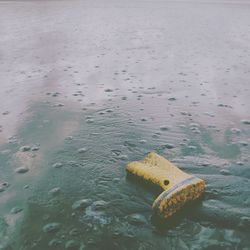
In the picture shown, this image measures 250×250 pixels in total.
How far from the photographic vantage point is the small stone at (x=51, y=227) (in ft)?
9.07

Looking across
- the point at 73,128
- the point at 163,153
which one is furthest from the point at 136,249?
the point at 73,128

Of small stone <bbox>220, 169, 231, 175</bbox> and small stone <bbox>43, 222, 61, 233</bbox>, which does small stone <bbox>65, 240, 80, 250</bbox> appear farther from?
small stone <bbox>220, 169, 231, 175</bbox>

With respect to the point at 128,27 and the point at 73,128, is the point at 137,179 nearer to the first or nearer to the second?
the point at 73,128

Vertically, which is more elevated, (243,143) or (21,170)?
(21,170)

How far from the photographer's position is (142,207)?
2.98m

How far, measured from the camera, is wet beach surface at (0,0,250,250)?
2.76 metres

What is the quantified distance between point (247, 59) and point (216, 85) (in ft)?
8.69

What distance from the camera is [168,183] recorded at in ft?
10.0

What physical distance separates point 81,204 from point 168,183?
2.70 feet

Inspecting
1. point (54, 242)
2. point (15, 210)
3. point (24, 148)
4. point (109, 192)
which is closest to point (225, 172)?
point (109, 192)

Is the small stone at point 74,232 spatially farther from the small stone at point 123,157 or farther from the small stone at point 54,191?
the small stone at point 123,157

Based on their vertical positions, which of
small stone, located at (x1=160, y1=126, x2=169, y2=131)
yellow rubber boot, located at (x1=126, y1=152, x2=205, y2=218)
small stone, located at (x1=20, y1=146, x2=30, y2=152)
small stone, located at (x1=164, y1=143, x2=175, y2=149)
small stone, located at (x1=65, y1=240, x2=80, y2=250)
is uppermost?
yellow rubber boot, located at (x1=126, y1=152, x2=205, y2=218)

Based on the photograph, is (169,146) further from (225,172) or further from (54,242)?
(54,242)

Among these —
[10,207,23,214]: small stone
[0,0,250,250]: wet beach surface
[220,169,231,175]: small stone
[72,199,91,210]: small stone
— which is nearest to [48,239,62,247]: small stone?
[0,0,250,250]: wet beach surface
